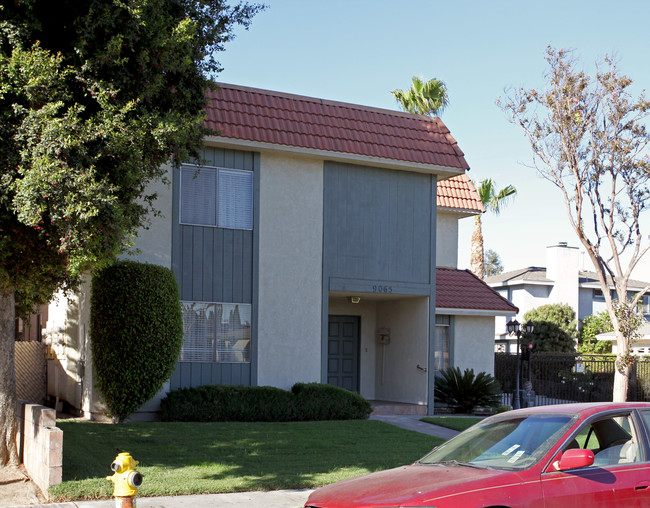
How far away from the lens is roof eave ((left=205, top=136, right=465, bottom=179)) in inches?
653

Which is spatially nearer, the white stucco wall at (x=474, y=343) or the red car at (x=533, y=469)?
the red car at (x=533, y=469)

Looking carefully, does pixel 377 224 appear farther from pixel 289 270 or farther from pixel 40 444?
pixel 40 444

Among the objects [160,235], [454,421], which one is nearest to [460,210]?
[454,421]

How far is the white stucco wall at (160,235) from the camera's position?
15906mm

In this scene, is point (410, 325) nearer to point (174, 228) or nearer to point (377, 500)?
point (174, 228)

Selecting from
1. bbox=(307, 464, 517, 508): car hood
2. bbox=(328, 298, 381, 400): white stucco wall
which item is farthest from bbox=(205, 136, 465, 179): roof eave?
bbox=(307, 464, 517, 508): car hood

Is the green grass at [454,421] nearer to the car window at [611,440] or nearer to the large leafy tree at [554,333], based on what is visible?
the car window at [611,440]

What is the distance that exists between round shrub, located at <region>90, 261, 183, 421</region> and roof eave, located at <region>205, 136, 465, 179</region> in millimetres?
3545

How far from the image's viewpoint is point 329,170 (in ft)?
59.1

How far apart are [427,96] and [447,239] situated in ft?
36.6

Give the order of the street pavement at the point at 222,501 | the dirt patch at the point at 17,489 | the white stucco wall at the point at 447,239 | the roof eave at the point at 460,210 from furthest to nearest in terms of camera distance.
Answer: the white stucco wall at the point at 447,239
the roof eave at the point at 460,210
the dirt patch at the point at 17,489
the street pavement at the point at 222,501

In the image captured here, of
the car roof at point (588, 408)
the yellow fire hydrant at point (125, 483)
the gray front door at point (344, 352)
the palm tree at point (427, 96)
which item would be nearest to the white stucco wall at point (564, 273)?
the palm tree at point (427, 96)

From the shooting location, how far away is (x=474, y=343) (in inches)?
847

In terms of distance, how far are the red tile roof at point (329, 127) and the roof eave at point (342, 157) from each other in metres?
0.08
